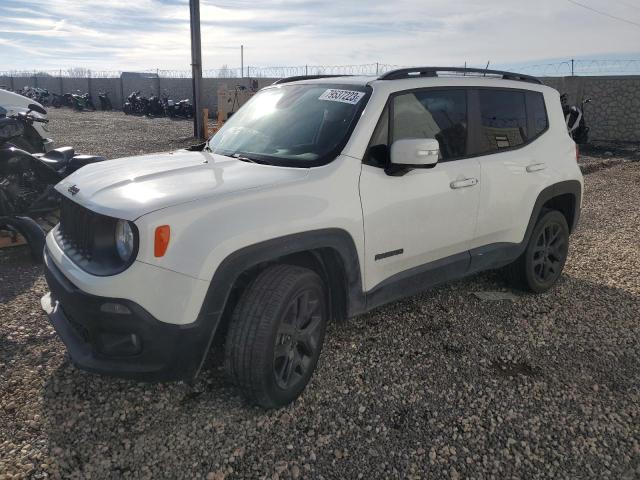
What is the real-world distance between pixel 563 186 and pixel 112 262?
3698mm

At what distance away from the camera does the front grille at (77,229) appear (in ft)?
9.02

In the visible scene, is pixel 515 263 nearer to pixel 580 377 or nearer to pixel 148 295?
pixel 580 377

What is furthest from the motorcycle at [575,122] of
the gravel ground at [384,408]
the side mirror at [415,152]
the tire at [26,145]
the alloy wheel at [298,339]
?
the alloy wheel at [298,339]

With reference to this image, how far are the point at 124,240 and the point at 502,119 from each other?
296 cm

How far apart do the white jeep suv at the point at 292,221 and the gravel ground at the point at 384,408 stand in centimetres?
32

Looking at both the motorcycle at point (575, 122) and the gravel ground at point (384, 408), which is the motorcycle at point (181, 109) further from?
the gravel ground at point (384, 408)

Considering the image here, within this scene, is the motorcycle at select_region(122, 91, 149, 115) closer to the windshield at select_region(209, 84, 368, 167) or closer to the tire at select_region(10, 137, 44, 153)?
the tire at select_region(10, 137, 44, 153)

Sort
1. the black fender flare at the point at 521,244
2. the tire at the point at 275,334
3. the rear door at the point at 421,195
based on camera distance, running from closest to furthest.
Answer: the tire at the point at 275,334 → the rear door at the point at 421,195 → the black fender flare at the point at 521,244

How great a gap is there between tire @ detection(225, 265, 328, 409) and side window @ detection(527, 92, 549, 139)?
255 cm

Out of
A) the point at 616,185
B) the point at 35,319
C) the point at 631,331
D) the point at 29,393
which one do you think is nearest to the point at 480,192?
the point at 631,331

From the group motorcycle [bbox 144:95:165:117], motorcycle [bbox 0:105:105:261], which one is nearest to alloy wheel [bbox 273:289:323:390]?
motorcycle [bbox 0:105:105:261]

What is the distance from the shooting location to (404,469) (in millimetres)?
2537

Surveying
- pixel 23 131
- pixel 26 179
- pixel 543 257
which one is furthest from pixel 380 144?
pixel 23 131

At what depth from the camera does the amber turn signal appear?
239 cm
